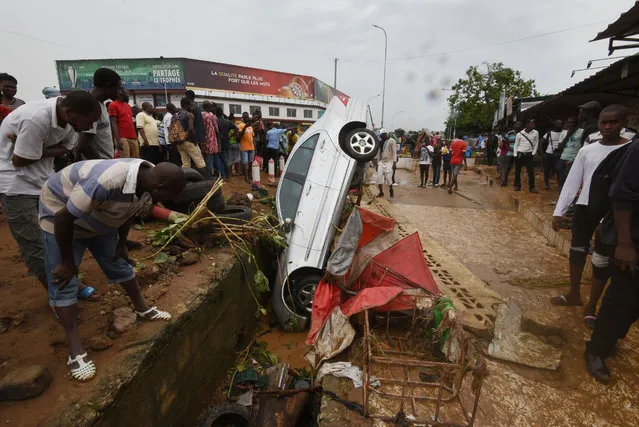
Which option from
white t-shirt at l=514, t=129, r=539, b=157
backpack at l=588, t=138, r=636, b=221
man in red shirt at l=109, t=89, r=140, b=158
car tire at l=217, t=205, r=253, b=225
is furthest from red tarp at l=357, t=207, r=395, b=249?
white t-shirt at l=514, t=129, r=539, b=157

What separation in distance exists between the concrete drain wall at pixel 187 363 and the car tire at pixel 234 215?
659 mm

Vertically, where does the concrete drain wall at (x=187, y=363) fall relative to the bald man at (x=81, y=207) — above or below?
below

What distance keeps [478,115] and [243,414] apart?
3322 centimetres

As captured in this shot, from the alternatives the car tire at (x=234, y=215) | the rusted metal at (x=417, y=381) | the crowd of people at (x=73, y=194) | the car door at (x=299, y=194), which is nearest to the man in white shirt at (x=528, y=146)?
the car door at (x=299, y=194)

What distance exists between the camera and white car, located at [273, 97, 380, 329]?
3.61 metres

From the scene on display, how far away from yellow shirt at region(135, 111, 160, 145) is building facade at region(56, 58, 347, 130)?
78.8 feet

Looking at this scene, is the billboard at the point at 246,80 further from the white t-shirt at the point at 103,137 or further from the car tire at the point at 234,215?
the white t-shirt at the point at 103,137

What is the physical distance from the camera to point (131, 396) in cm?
186

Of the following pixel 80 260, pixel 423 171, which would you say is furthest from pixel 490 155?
pixel 80 260

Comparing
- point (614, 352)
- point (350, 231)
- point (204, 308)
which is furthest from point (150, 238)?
point (614, 352)

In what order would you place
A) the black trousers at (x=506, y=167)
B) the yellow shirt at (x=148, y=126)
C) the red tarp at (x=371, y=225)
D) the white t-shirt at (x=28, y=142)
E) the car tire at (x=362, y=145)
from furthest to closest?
the black trousers at (x=506, y=167) → the yellow shirt at (x=148, y=126) → the car tire at (x=362, y=145) → the red tarp at (x=371, y=225) → the white t-shirt at (x=28, y=142)

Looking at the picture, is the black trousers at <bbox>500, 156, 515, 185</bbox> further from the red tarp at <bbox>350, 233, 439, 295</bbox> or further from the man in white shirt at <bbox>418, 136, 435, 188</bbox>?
the red tarp at <bbox>350, 233, 439, 295</bbox>

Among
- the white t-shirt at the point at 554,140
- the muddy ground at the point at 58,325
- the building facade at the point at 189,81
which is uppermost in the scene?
the building facade at the point at 189,81

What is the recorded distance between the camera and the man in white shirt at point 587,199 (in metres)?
2.75
